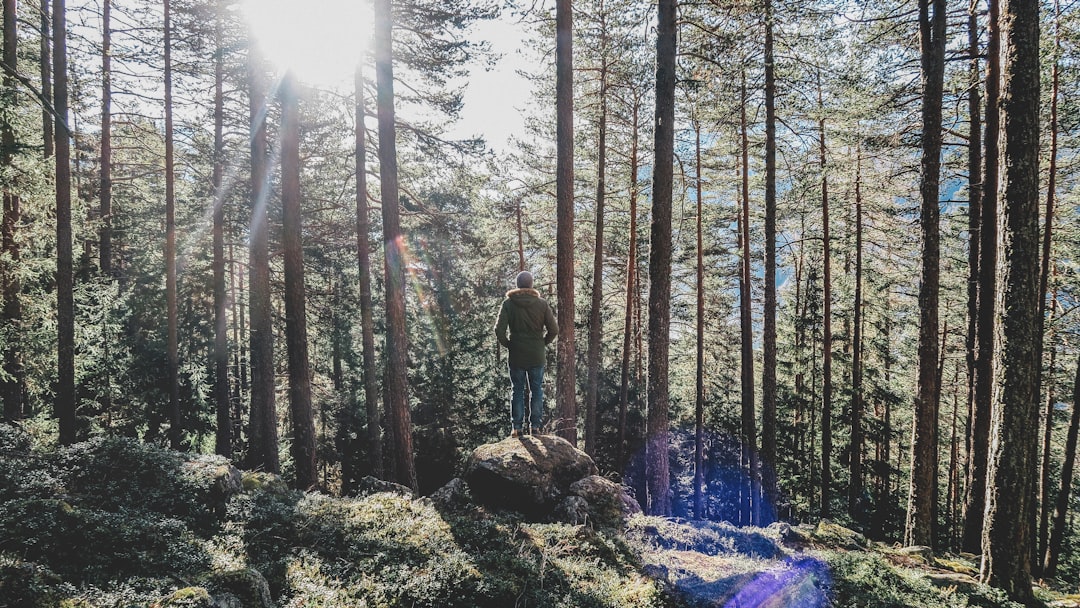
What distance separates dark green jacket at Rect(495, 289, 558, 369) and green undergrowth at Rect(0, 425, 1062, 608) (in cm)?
229

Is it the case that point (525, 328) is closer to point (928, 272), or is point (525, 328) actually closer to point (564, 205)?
point (564, 205)

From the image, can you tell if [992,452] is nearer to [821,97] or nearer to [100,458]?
[100,458]

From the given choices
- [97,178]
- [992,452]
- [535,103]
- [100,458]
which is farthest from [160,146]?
[992,452]

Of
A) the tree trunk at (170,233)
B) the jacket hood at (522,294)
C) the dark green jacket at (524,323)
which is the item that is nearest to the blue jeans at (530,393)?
the dark green jacket at (524,323)

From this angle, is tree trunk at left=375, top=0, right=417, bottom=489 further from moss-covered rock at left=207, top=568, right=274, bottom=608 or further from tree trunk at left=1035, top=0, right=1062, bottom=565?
tree trunk at left=1035, top=0, right=1062, bottom=565

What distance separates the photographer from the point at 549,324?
7.66 metres

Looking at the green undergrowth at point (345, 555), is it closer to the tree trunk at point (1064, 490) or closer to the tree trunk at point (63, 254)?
the tree trunk at point (63, 254)

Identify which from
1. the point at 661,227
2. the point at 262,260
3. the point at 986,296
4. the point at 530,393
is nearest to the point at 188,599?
the point at 530,393

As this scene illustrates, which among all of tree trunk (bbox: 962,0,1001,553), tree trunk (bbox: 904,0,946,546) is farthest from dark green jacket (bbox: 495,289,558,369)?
tree trunk (bbox: 962,0,1001,553)

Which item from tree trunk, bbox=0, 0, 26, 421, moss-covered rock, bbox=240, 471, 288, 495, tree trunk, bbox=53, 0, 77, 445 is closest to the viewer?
moss-covered rock, bbox=240, 471, 288, 495

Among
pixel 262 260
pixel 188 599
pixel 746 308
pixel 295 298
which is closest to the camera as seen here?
pixel 188 599

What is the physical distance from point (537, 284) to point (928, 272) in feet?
45.2

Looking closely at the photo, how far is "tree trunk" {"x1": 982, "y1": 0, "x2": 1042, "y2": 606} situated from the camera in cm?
Answer: 577

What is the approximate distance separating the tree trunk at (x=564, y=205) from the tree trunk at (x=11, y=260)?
29.3 ft
